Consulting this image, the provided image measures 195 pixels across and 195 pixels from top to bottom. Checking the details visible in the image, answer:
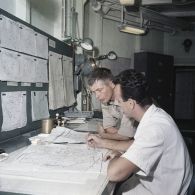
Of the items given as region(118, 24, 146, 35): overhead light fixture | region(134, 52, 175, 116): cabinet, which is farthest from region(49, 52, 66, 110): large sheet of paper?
region(134, 52, 175, 116): cabinet

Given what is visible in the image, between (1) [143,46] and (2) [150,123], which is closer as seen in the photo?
(2) [150,123]

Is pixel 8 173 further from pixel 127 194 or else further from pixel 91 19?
pixel 91 19

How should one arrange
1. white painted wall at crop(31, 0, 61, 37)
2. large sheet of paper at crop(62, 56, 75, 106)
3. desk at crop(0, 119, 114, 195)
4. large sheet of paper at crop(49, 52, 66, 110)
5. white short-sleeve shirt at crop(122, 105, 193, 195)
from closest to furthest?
1. desk at crop(0, 119, 114, 195)
2. white short-sleeve shirt at crop(122, 105, 193, 195)
3. large sheet of paper at crop(49, 52, 66, 110)
4. white painted wall at crop(31, 0, 61, 37)
5. large sheet of paper at crop(62, 56, 75, 106)

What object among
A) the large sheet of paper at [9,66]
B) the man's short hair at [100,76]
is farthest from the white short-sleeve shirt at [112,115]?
the large sheet of paper at [9,66]

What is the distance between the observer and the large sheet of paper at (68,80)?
10.2 ft

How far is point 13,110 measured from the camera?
1762 mm

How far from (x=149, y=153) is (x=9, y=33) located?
115 cm

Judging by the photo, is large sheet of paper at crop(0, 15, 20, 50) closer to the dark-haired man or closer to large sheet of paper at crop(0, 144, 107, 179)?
large sheet of paper at crop(0, 144, 107, 179)

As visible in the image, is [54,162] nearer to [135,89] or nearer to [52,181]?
[52,181]

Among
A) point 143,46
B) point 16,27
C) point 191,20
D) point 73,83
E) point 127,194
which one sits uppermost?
point 191,20

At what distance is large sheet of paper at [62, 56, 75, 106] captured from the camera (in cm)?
312

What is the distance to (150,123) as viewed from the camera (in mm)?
1196

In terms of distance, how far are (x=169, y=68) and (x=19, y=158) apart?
16.8 ft

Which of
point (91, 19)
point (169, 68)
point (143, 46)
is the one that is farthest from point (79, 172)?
point (169, 68)
